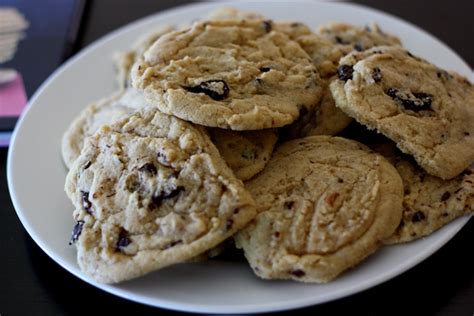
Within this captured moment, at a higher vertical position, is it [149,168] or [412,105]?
[412,105]

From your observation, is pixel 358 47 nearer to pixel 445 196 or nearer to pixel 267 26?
pixel 267 26

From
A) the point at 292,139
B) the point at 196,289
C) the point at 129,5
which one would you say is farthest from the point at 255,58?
the point at 129,5

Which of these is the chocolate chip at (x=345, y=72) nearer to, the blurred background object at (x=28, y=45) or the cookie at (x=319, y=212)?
the cookie at (x=319, y=212)

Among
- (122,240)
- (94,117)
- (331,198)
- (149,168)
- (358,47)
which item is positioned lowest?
(94,117)

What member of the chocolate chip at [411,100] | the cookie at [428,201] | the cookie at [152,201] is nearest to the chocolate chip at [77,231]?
the cookie at [152,201]

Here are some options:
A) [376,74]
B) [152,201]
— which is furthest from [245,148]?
[376,74]
